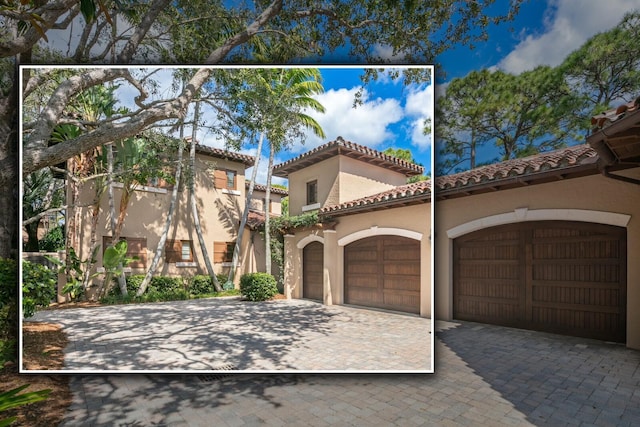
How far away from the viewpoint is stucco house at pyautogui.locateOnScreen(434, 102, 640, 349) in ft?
18.2

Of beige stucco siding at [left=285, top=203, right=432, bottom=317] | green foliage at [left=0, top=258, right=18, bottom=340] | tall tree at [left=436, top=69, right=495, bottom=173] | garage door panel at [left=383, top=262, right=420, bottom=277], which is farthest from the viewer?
tall tree at [left=436, top=69, right=495, bottom=173]

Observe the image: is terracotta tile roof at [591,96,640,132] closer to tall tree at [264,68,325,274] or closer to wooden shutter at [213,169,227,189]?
tall tree at [264,68,325,274]

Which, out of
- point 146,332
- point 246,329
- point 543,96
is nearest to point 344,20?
point 246,329

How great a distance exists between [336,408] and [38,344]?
A: 3333 mm

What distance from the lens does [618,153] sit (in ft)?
16.3

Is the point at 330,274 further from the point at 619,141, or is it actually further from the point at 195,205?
the point at 619,141

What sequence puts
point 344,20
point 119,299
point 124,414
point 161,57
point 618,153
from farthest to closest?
1. point 344,20
2. point 161,57
3. point 618,153
4. point 119,299
5. point 124,414

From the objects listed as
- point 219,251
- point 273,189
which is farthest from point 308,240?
point 219,251

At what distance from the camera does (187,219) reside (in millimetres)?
4254

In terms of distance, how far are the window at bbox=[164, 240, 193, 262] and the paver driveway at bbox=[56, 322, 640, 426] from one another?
1421 mm

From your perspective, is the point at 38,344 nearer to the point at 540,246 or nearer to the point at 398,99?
the point at 398,99

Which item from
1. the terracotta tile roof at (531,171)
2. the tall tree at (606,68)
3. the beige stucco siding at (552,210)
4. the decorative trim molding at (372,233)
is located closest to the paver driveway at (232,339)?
the beige stucco siding at (552,210)

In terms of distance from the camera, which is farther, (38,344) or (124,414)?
(38,344)

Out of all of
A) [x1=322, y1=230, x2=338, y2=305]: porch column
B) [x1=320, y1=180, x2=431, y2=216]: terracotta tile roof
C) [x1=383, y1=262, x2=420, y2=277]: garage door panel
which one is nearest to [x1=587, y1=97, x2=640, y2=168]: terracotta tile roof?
[x1=320, y1=180, x2=431, y2=216]: terracotta tile roof
